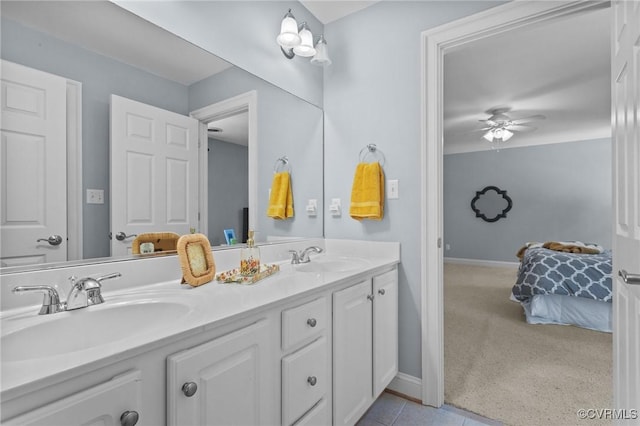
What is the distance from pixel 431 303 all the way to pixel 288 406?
1071mm

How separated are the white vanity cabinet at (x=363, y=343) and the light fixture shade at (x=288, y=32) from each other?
1.40m

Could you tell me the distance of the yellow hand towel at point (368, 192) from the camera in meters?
1.98

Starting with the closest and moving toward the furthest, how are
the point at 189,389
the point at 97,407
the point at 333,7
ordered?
the point at 97,407 < the point at 189,389 < the point at 333,7

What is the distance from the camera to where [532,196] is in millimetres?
6043

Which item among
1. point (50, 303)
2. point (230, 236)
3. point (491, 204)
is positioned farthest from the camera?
point (491, 204)

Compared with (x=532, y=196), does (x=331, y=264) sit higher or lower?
lower

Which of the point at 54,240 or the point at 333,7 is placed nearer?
the point at 54,240

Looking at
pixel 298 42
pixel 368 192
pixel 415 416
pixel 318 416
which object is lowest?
pixel 415 416

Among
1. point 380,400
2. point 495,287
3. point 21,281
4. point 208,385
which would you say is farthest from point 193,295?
point 495,287

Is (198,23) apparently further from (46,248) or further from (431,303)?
(431,303)

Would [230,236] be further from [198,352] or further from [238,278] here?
[198,352]

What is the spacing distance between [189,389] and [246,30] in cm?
174

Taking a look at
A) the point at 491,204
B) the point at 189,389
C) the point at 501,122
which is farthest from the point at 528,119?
the point at 189,389

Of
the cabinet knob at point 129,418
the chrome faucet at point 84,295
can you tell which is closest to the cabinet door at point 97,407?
the cabinet knob at point 129,418
